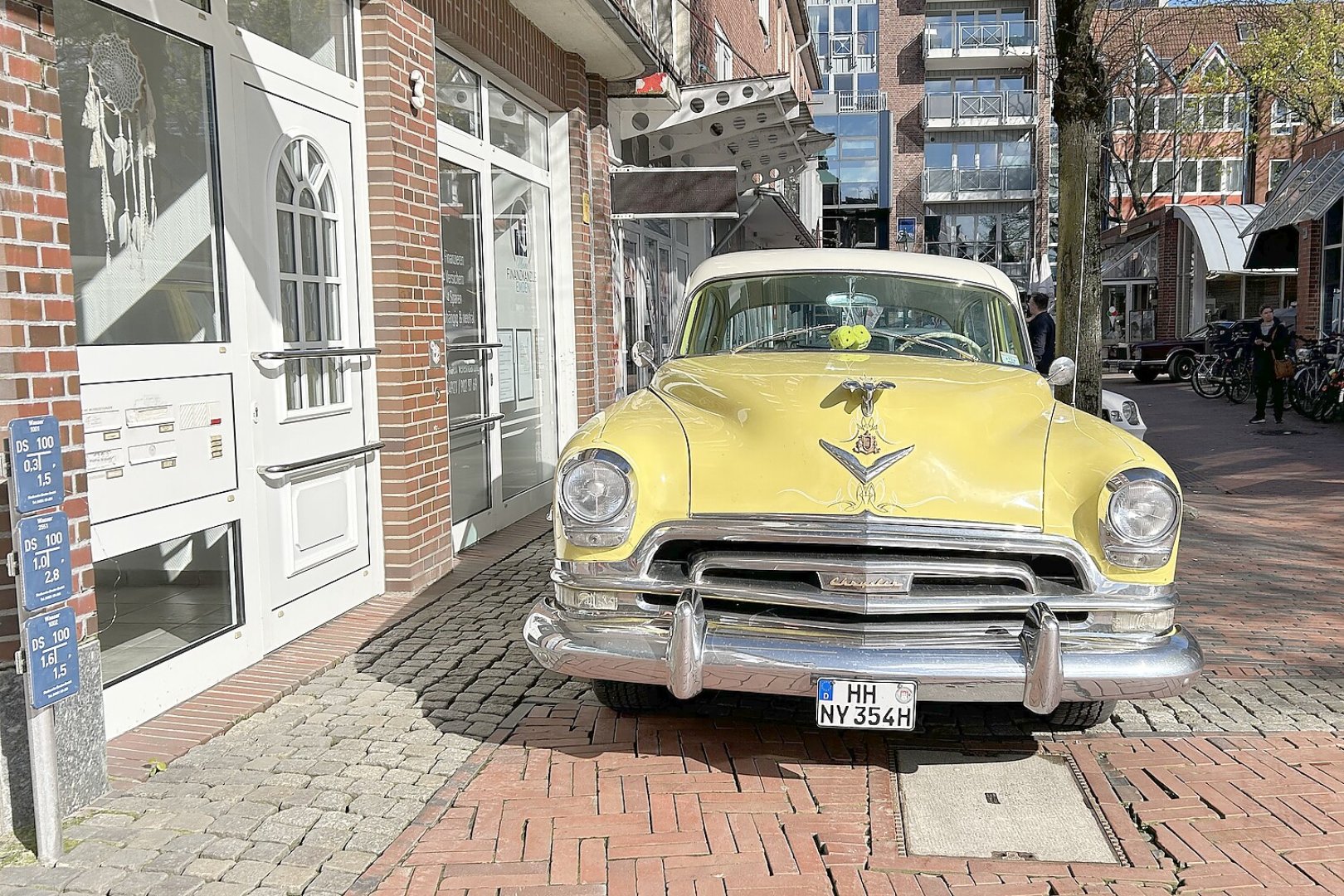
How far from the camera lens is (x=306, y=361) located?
567 cm

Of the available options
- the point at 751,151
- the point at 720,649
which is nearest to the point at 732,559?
the point at 720,649

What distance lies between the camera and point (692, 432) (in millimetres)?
4035

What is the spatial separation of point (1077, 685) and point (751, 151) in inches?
424

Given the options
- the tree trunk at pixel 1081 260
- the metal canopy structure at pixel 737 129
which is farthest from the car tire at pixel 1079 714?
the metal canopy structure at pixel 737 129

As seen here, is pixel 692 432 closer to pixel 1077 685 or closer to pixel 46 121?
pixel 1077 685

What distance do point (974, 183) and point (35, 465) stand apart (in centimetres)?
4939

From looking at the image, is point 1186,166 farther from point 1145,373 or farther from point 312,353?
point 312,353

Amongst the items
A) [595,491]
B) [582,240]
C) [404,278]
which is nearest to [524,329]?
[582,240]

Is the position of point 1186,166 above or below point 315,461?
above

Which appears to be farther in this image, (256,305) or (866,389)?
(256,305)

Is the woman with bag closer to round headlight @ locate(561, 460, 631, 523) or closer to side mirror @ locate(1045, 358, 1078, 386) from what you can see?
side mirror @ locate(1045, 358, 1078, 386)

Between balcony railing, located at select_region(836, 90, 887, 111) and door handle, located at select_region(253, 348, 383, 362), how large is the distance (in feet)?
153

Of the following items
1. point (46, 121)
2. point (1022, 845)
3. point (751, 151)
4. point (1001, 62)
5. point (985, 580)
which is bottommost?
point (1022, 845)

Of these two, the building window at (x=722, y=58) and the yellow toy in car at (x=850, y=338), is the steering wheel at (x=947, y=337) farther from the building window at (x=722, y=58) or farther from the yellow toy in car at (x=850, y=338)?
the building window at (x=722, y=58)
